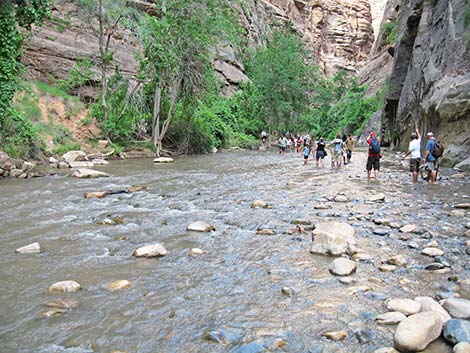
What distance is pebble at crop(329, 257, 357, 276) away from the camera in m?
4.38

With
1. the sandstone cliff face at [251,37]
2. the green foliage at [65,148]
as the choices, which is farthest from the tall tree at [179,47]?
the green foliage at [65,148]

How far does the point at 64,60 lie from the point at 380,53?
4189 cm

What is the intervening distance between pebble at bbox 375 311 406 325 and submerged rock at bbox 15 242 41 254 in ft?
13.7

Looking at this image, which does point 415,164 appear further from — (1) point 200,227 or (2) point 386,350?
(2) point 386,350

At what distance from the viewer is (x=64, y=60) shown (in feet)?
84.8

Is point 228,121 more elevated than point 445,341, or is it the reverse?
point 228,121

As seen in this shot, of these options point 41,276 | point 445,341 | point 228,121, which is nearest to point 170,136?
point 228,121

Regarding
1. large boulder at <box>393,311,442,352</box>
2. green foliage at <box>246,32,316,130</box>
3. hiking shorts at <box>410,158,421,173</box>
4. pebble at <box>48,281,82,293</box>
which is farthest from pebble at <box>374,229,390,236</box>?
green foliage at <box>246,32,316,130</box>

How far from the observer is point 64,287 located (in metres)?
3.93

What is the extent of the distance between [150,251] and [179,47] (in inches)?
806

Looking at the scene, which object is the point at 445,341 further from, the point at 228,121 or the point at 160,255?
the point at 228,121

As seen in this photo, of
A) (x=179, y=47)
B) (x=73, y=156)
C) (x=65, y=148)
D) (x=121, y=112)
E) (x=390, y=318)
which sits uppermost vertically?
(x=179, y=47)

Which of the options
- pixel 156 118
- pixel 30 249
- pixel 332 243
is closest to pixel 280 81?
pixel 156 118

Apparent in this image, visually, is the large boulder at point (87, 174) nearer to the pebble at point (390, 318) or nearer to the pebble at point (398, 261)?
the pebble at point (398, 261)
